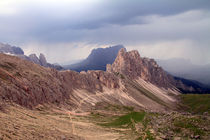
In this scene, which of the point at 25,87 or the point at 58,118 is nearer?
the point at 58,118

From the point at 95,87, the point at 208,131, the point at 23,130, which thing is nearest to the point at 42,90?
the point at 23,130

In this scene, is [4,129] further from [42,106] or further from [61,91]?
[61,91]

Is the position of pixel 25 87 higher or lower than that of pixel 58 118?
higher

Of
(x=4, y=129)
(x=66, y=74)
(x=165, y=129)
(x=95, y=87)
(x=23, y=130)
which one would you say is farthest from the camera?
(x=95, y=87)

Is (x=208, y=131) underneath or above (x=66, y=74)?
underneath

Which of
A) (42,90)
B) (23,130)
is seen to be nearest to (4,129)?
(23,130)

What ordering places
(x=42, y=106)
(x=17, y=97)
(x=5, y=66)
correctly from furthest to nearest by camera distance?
(x=5, y=66), (x=42, y=106), (x=17, y=97)

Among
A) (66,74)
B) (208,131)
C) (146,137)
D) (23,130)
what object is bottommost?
(146,137)

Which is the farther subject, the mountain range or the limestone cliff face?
the limestone cliff face

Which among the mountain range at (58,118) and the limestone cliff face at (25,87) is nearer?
the mountain range at (58,118)

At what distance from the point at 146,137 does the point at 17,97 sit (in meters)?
50.5

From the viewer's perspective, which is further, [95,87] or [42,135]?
[95,87]

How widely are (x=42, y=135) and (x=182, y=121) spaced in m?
37.9

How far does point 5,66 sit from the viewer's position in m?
90.1
